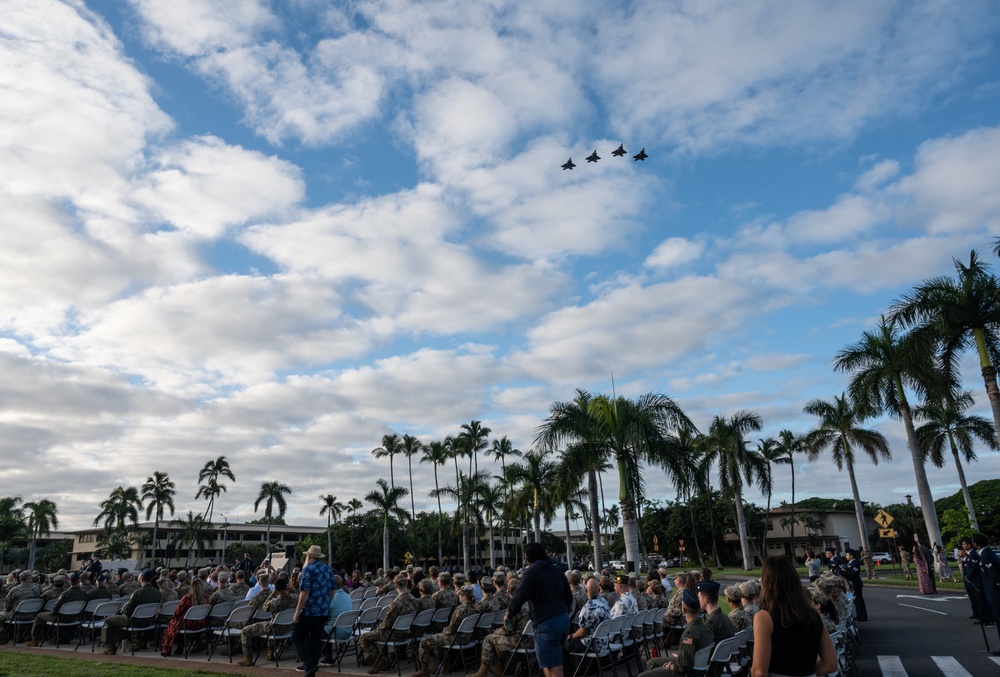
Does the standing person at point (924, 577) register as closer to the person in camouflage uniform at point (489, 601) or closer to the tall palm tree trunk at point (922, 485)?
the tall palm tree trunk at point (922, 485)

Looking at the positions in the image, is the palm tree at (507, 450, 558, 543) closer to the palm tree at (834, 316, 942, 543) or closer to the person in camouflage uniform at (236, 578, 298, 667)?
the palm tree at (834, 316, 942, 543)

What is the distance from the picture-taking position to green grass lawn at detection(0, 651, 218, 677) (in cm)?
988

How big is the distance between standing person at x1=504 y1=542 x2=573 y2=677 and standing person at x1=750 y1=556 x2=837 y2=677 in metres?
3.46

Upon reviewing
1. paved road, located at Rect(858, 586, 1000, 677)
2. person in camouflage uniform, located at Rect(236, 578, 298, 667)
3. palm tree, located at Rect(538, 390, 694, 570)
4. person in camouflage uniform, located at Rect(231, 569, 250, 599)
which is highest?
palm tree, located at Rect(538, 390, 694, 570)

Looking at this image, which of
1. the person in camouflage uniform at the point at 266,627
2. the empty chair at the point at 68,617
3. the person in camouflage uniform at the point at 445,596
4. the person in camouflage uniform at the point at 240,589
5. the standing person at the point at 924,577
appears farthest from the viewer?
the standing person at the point at 924,577

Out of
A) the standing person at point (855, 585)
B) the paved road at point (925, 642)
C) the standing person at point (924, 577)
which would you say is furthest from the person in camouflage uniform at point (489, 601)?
the standing person at point (924, 577)

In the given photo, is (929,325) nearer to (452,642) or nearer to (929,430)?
(452,642)

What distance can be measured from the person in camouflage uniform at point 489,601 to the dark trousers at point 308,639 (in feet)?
8.10

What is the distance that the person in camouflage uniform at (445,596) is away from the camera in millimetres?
11023

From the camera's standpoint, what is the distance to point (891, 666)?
10.4 m

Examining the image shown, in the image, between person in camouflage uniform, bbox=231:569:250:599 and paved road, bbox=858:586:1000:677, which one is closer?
paved road, bbox=858:586:1000:677

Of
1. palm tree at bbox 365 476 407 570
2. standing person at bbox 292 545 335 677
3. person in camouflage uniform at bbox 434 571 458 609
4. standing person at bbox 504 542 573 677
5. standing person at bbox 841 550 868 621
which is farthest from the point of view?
palm tree at bbox 365 476 407 570

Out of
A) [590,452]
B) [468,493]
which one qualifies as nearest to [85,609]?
[590,452]

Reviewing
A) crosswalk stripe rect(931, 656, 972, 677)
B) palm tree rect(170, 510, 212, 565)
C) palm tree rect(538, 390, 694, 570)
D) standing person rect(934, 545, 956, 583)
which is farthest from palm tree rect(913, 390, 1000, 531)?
palm tree rect(170, 510, 212, 565)
